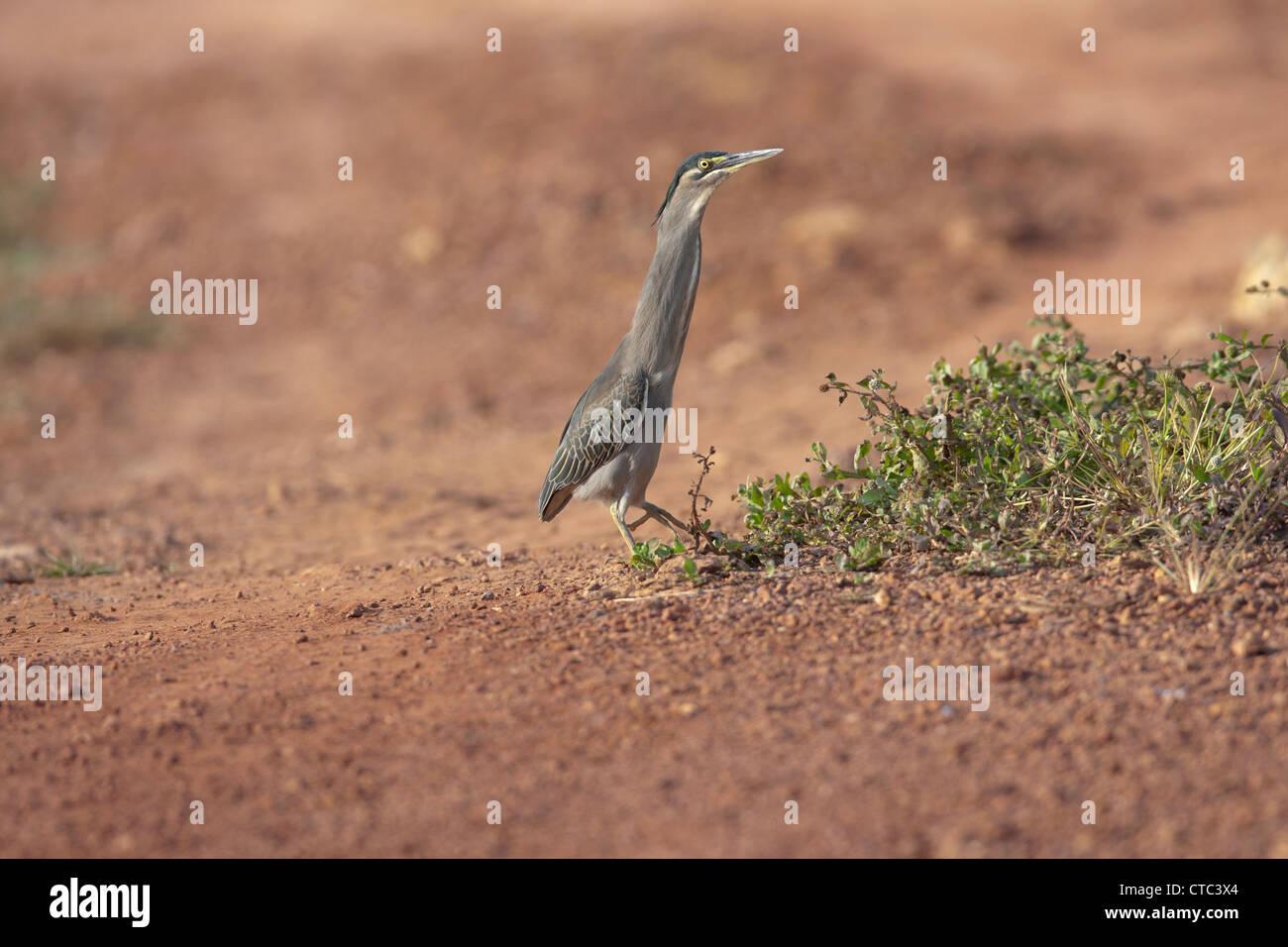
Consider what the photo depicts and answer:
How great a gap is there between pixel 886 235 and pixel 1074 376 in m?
7.93

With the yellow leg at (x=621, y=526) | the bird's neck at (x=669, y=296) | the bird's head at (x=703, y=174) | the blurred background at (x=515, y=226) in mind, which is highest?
the blurred background at (x=515, y=226)

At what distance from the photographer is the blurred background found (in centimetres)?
918

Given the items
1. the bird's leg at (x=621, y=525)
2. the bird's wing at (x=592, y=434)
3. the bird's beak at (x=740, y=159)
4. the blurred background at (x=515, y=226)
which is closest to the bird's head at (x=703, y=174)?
the bird's beak at (x=740, y=159)

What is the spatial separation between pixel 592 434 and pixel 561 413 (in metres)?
5.27

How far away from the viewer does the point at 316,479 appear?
883 cm

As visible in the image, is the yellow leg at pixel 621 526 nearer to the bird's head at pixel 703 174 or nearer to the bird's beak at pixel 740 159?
the bird's head at pixel 703 174

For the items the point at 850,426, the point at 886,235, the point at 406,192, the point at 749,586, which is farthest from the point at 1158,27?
the point at 749,586

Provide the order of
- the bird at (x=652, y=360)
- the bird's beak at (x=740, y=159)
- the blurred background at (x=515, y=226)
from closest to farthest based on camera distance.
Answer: the bird's beak at (x=740, y=159)
the bird at (x=652, y=360)
the blurred background at (x=515, y=226)

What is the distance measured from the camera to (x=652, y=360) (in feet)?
16.9

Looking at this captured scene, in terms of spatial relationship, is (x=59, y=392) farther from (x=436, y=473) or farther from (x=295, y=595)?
(x=295, y=595)

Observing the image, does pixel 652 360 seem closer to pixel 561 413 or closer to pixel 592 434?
pixel 592 434

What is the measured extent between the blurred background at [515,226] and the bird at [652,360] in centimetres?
158

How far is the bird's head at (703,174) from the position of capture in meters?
4.95

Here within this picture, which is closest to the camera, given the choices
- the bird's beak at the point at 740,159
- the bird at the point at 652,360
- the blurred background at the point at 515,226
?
the bird's beak at the point at 740,159
